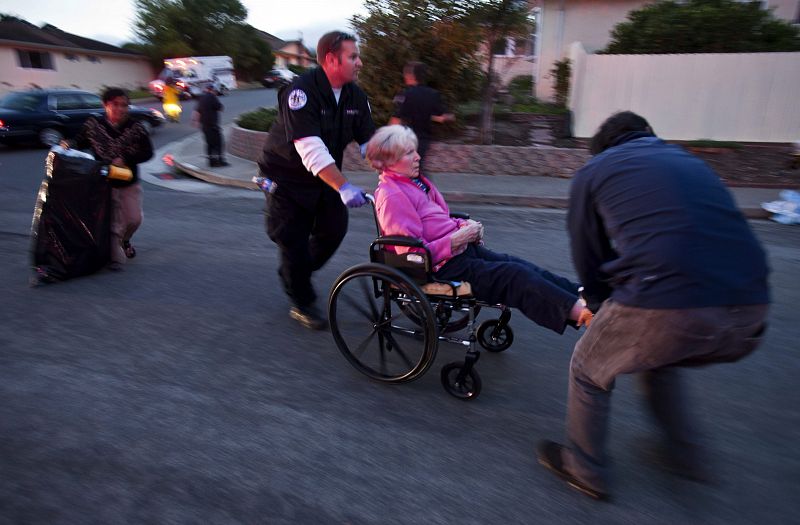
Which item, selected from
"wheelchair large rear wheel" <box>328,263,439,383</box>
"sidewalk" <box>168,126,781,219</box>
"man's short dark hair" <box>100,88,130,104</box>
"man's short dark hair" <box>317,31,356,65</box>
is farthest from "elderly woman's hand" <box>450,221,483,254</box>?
"sidewalk" <box>168,126,781,219</box>

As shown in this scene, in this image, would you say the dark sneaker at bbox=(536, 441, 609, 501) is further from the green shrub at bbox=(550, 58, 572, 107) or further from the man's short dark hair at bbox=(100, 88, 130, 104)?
→ the green shrub at bbox=(550, 58, 572, 107)

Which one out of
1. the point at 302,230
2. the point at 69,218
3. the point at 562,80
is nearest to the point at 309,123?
the point at 302,230

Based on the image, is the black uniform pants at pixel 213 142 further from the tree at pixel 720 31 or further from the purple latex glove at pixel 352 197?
the tree at pixel 720 31

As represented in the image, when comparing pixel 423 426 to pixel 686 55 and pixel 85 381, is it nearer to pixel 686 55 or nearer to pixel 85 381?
pixel 85 381

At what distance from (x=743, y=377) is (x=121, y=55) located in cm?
4513

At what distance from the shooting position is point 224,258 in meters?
5.51

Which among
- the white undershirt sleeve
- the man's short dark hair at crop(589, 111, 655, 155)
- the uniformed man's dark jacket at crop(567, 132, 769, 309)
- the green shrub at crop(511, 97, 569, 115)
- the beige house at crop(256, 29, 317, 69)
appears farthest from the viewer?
the beige house at crop(256, 29, 317, 69)

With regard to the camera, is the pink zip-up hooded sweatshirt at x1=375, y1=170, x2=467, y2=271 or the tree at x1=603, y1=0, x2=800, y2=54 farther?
the tree at x1=603, y1=0, x2=800, y2=54

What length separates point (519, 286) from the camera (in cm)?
279

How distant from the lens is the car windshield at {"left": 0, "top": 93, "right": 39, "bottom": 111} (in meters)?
13.1

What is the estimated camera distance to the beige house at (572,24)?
1529 cm

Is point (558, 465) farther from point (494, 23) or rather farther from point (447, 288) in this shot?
point (494, 23)

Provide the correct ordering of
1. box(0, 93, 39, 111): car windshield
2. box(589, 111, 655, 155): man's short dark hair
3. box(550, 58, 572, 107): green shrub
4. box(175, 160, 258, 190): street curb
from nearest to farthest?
box(589, 111, 655, 155): man's short dark hair → box(175, 160, 258, 190): street curb → box(0, 93, 39, 111): car windshield → box(550, 58, 572, 107): green shrub

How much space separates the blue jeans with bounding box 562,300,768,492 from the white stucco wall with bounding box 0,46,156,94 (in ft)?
116
